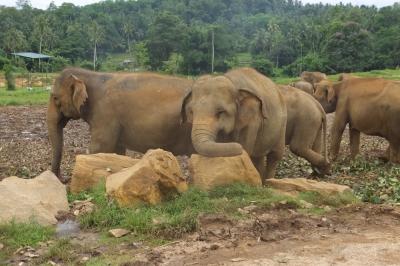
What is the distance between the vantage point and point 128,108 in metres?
9.02

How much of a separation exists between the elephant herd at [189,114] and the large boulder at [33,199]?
5.58 feet

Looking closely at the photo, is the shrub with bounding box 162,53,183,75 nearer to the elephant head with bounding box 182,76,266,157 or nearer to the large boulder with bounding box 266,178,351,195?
the elephant head with bounding box 182,76,266,157

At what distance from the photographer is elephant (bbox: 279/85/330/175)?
10.9 meters

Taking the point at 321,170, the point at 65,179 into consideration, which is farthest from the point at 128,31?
the point at 65,179

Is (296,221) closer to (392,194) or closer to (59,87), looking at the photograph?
(392,194)

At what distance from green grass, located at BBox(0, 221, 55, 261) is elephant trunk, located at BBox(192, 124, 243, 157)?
195 cm

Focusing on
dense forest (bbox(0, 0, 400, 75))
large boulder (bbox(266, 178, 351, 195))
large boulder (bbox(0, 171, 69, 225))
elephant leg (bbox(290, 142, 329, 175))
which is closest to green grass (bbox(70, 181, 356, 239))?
large boulder (bbox(266, 178, 351, 195))

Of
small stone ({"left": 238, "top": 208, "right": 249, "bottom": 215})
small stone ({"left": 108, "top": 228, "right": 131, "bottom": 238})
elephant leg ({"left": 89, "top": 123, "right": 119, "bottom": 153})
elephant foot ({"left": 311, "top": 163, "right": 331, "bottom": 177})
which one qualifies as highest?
elephant leg ({"left": 89, "top": 123, "right": 119, "bottom": 153})

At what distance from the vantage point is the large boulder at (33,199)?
21.5 feet

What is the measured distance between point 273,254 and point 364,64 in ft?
190

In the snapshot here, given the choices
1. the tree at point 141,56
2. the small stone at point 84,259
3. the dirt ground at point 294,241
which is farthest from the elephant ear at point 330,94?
the tree at point 141,56

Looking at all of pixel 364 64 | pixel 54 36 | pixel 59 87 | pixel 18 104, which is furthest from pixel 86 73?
pixel 54 36

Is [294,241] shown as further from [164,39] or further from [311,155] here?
[164,39]

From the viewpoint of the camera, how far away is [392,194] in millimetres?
8430
